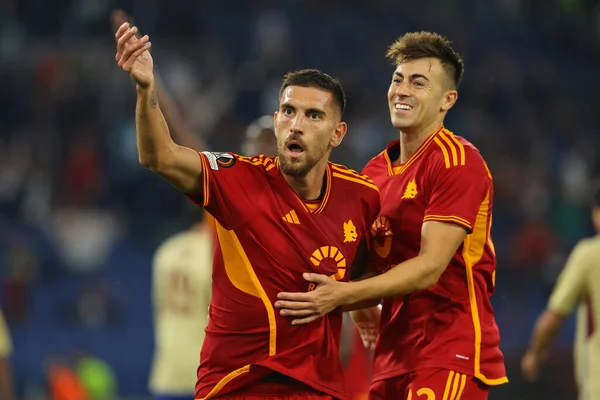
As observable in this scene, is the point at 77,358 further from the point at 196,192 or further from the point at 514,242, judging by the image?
the point at 196,192

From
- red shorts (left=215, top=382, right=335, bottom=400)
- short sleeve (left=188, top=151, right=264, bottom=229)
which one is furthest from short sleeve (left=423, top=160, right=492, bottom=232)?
red shorts (left=215, top=382, right=335, bottom=400)

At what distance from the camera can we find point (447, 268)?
4641 millimetres

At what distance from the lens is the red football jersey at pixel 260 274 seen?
4141 mm

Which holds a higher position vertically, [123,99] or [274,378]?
[123,99]

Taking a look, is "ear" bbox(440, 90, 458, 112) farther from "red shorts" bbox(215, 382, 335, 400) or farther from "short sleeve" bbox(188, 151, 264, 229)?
"red shorts" bbox(215, 382, 335, 400)

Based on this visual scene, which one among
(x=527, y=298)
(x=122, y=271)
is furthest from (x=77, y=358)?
(x=527, y=298)

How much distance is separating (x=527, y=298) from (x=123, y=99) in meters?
5.81

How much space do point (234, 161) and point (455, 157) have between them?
1027 mm

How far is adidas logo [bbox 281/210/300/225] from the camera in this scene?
4.25 meters

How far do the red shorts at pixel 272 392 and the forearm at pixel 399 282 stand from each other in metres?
0.39

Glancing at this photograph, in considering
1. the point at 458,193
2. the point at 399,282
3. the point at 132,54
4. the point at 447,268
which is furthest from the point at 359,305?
the point at 132,54

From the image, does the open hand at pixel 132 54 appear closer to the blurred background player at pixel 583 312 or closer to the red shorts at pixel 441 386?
the red shorts at pixel 441 386

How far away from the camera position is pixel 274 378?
4160 millimetres

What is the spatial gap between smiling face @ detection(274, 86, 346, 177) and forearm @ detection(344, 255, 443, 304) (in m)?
0.52
